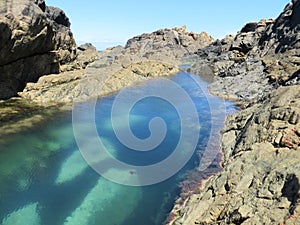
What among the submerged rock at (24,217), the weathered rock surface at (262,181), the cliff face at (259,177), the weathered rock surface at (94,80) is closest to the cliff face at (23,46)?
the weathered rock surface at (94,80)

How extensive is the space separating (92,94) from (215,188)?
3583 cm

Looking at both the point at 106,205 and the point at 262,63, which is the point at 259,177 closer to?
the point at 106,205

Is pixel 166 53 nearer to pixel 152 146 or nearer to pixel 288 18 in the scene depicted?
pixel 288 18

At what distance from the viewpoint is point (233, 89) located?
179ft

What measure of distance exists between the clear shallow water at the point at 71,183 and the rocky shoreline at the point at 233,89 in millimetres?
2513

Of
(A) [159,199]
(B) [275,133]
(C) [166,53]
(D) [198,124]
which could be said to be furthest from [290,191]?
(C) [166,53]

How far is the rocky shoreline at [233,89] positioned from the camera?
14.7 meters

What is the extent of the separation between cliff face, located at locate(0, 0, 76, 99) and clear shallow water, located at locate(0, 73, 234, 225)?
45.8 feet

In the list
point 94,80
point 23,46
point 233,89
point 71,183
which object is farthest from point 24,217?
point 233,89

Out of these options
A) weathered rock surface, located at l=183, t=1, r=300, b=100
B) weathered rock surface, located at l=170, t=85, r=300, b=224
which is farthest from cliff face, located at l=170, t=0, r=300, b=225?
weathered rock surface, located at l=183, t=1, r=300, b=100

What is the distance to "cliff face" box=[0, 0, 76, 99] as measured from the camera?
40.7 metres

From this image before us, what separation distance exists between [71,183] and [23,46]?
29276 millimetres

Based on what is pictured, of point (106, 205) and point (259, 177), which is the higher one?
point (259, 177)

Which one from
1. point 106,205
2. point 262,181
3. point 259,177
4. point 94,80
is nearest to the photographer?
point 262,181
